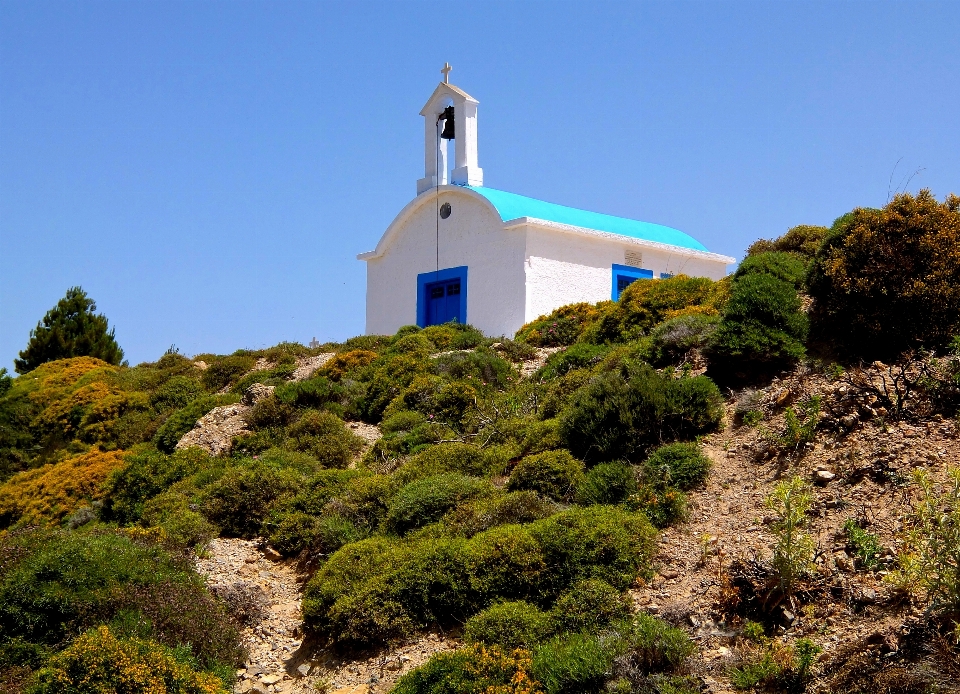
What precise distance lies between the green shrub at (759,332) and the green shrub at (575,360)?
274cm

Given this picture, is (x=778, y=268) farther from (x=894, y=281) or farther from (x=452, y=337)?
(x=452, y=337)

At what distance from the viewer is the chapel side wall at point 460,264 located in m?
20.6

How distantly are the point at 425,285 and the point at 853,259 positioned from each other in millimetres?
13118

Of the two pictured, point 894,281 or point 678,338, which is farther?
point 678,338

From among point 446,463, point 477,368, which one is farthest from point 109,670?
point 477,368

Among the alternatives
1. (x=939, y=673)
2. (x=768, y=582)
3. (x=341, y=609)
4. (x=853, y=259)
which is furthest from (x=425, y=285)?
(x=939, y=673)

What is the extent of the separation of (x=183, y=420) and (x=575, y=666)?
37.9 ft

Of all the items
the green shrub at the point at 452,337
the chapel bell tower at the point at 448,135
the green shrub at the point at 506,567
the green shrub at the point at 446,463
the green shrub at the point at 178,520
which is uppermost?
the chapel bell tower at the point at 448,135

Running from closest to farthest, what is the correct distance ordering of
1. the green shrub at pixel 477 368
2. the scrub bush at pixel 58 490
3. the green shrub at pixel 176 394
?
the scrub bush at pixel 58 490 → the green shrub at pixel 477 368 → the green shrub at pixel 176 394

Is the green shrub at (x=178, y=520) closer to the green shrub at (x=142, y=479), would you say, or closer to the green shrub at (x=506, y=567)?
the green shrub at (x=142, y=479)

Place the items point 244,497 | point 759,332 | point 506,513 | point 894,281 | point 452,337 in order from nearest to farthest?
point 506,513 < point 894,281 < point 759,332 < point 244,497 < point 452,337

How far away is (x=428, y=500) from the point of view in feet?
33.1

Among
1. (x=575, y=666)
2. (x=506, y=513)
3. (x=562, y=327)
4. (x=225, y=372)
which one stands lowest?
(x=575, y=666)

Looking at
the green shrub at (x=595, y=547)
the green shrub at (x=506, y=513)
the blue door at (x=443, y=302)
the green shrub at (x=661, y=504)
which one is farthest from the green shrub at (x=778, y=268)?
the blue door at (x=443, y=302)
